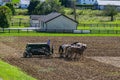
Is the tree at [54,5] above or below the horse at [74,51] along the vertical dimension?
above

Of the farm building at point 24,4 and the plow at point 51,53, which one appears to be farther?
the farm building at point 24,4

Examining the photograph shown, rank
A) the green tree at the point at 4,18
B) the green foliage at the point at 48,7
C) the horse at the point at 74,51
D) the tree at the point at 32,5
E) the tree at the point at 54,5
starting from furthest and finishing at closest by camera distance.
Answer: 1. the tree at the point at 32,5
2. the tree at the point at 54,5
3. the green foliage at the point at 48,7
4. the green tree at the point at 4,18
5. the horse at the point at 74,51

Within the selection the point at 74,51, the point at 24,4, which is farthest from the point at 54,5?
the point at 74,51

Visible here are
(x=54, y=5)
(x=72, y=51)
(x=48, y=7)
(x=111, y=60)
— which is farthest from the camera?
(x=54, y=5)

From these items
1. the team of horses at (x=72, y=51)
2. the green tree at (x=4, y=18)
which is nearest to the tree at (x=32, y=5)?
the green tree at (x=4, y=18)

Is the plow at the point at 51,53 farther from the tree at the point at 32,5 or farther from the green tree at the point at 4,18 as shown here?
the tree at the point at 32,5

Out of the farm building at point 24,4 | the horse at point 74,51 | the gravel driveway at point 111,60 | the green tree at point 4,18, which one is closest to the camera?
the gravel driveway at point 111,60

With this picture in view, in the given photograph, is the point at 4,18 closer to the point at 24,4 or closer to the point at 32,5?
the point at 32,5

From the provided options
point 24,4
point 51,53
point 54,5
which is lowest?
point 51,53

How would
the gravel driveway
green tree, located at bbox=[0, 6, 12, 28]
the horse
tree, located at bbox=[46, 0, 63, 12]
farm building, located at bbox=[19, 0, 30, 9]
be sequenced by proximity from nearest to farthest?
the gravel driveway → the horse → green tree, located at bbox=[0, 6, 12, 28] → tree, located at bbox=[46, 0, 63, 12] → farm building, located at bbox=[19, 0, 30, 9]

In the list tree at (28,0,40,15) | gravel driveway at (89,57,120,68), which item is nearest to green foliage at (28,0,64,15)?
tree at (28,0,40,15)

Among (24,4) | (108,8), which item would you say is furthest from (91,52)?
(24,4)

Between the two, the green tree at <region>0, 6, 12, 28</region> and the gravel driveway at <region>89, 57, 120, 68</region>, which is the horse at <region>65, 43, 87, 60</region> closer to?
the gravel driveway at <region>89, 57, 120, 68</region>

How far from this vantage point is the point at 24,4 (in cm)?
15362
